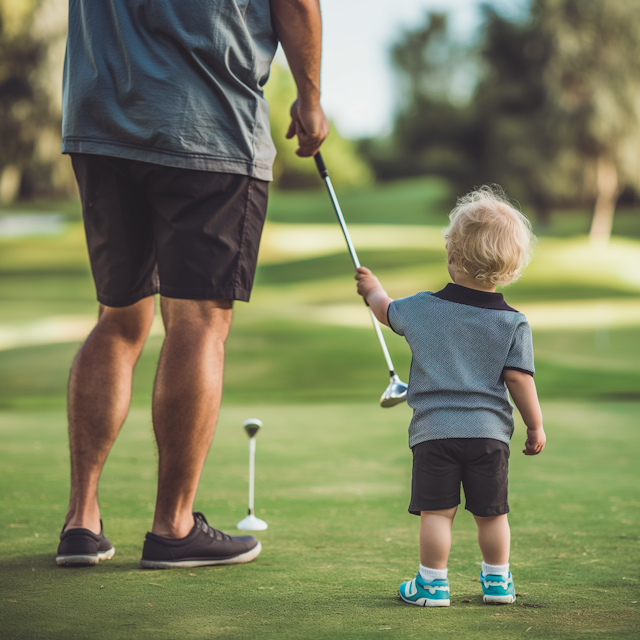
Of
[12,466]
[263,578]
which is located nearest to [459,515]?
[263,578]

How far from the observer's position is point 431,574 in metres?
1.68

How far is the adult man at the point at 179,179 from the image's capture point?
1.95 m

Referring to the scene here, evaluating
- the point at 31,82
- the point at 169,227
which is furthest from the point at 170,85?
the point at 31,82

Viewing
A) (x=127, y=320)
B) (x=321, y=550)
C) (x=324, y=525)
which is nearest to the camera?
(x=321, y=550)

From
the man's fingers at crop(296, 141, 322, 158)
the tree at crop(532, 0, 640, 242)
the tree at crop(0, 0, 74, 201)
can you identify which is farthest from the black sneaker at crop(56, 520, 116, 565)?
the tree at crop(532, 0, 640, 242)

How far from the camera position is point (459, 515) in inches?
94.1

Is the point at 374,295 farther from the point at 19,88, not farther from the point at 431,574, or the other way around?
the point at 19,88

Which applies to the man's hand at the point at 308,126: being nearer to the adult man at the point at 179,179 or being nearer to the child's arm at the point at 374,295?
the adult man at the point at 179,179

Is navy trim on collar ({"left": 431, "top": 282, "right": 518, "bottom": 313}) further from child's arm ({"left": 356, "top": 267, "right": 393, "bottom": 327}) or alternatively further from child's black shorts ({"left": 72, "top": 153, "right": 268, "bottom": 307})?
child's black shorts ({"left": 72, "top": 153, "right": 268, "bottom": 307})

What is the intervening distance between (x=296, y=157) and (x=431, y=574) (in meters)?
32.4

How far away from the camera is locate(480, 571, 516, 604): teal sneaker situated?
5.46 feet

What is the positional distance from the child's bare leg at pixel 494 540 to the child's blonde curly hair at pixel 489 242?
49 cm

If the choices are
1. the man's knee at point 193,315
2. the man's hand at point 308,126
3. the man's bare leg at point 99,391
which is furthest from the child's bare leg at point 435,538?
the man's hand at point 308,126

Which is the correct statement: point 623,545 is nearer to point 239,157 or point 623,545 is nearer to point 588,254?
point 239,157
